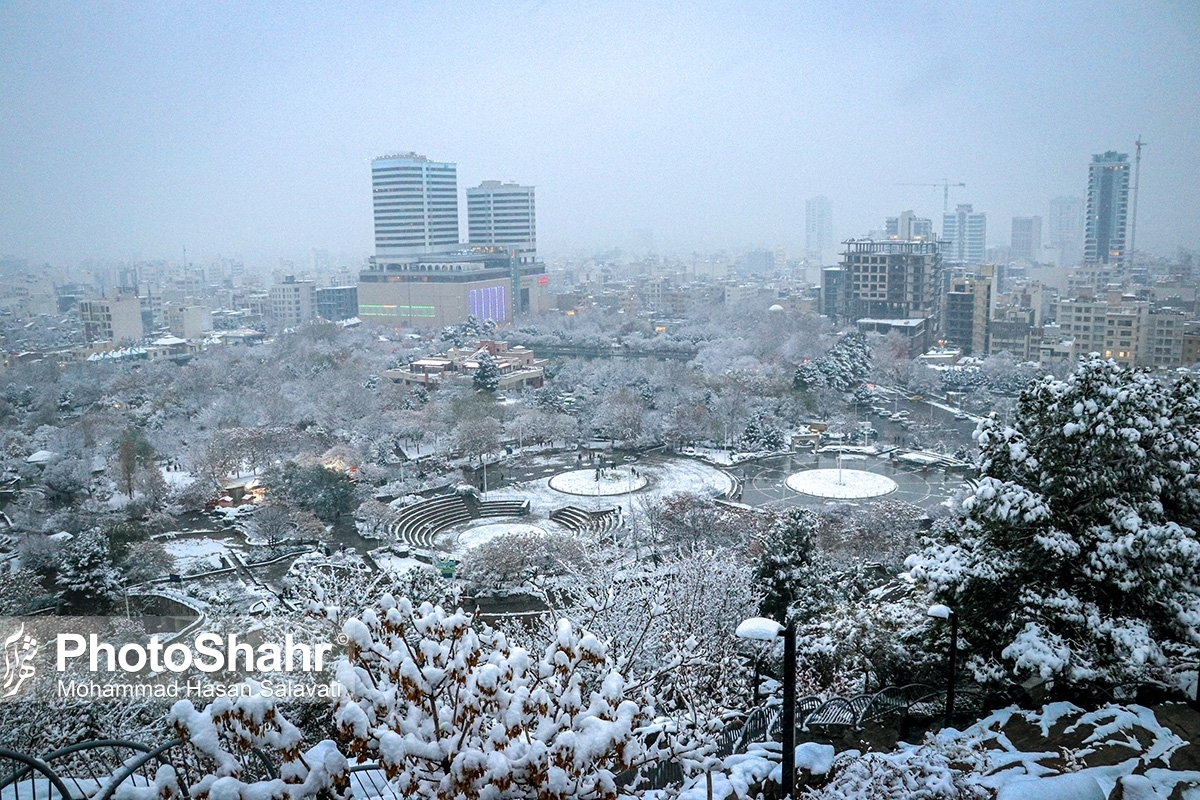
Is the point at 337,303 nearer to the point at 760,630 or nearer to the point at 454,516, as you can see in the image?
the point at 454,516

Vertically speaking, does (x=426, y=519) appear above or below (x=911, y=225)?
below

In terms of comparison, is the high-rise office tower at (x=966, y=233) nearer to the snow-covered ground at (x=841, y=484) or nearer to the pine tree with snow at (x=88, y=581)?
the snow-covered ground at (x=841, y=484)

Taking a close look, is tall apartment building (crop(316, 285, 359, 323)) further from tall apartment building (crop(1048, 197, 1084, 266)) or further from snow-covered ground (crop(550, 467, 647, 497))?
tall apartment building (crop(1048, 197, 1084, 266))

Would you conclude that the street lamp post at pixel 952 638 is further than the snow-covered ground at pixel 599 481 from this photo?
No

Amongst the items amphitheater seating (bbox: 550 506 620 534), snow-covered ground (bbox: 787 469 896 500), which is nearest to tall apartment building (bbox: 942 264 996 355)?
snow-covered ground (bbox: 787 469 896 500)

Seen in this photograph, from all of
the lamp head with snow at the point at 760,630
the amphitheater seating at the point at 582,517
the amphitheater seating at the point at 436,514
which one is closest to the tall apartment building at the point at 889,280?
the amphitheater seating at the point at 582,517

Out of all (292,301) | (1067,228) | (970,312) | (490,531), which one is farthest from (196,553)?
(292,301)
